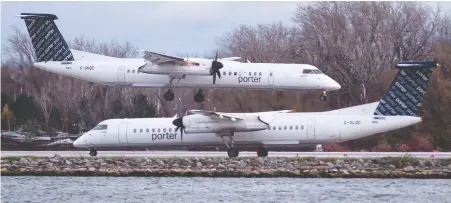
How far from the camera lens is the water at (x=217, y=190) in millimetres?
49781

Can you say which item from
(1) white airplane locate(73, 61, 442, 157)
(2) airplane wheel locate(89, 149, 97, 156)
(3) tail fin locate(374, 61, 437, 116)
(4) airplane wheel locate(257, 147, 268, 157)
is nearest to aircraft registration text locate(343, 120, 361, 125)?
(1) white airplane locate(73, 61, 442, 157)

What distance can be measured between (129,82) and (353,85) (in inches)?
843

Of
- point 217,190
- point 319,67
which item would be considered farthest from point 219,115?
point 319,67

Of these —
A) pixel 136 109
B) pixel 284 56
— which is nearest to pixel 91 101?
pixel 136 109

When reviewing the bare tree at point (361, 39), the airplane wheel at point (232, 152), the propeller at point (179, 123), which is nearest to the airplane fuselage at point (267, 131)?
the propeller at point (179, 123)

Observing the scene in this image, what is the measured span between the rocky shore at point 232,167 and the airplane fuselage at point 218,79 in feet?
32.4

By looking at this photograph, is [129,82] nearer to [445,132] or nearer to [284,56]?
[445,132]

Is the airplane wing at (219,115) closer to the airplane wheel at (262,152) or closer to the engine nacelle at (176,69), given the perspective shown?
the airplane wheel at (262,152)

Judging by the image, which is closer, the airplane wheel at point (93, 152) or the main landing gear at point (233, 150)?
the main landing gear at point (233, 150)

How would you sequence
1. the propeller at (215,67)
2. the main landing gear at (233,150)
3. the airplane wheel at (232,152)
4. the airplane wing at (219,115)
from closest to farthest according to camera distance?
the airplane wheel at (232,152) < the main landing gear at (233,150) < the airplane wing at (219,115) < the propeller at (215,67)

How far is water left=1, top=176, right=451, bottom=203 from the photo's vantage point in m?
49.8

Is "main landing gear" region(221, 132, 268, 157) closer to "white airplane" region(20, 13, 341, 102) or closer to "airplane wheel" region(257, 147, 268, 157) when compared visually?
"airplane wheel" region(257, 147, 268, 157)

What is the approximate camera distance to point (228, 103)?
281 feet

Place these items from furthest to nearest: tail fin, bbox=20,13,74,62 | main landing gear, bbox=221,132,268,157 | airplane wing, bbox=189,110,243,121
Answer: tail fin, bbox=20,13,74,62
airplane wing, bbox=189,110,243,121
main landing gear, bbox=221,132,268,157
